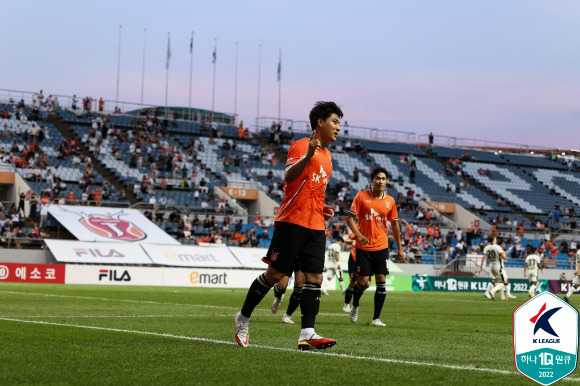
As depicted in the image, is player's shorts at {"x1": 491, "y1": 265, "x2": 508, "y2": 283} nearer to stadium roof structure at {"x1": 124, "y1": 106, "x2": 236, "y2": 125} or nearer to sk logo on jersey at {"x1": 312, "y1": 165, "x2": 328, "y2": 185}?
sk logo on jersey at {"x1": 312, "y1": 165, "x2": 328, "y2": 185}

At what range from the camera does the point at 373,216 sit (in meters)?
16.1

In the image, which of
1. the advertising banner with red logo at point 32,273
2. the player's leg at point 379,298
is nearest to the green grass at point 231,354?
the player's leg at point 379,298

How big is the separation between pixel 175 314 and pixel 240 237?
Result: 32254mm

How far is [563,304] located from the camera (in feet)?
18.0

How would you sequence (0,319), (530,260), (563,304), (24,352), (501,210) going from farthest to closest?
1. (501,210)
2. (530,260)
3. (0,319)
4. (24,352)
5. (563,304)

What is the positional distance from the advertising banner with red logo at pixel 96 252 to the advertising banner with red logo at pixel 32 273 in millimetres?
1466

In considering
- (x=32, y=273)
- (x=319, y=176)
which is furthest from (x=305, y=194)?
(x=32, y=273)

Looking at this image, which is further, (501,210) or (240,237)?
(501,210)

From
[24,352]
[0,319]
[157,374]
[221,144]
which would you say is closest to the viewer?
[157,374]

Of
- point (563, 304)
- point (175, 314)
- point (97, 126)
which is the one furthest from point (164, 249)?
point (563, 304)

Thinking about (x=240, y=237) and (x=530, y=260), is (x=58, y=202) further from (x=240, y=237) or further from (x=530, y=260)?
(x=530, y=260)

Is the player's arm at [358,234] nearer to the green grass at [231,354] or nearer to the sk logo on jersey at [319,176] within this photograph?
the green grass at [231,354]

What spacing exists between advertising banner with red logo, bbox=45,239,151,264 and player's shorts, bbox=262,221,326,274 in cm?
3294

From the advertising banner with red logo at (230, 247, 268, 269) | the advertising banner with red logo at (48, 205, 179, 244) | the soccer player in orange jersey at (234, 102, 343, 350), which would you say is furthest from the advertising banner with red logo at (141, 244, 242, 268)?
the soccer player in orange jersey at (234, 102, 343, 350)
